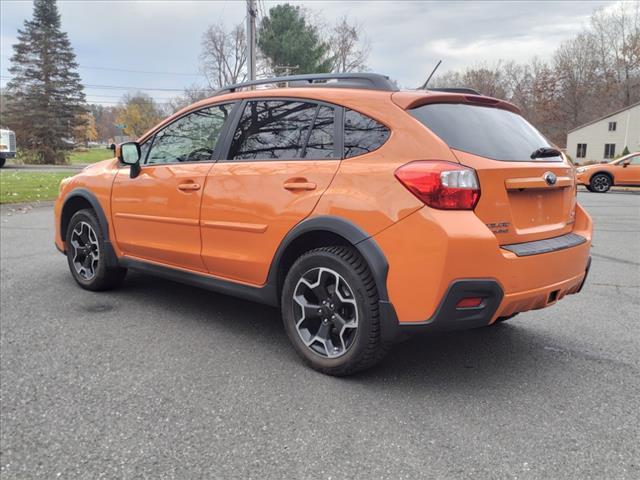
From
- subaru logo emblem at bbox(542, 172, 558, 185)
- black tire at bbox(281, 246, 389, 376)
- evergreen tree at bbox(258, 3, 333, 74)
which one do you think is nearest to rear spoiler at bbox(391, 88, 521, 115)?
subaru logo emblem at bbox(542, 172, 558, 185)

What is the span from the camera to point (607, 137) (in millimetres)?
54031

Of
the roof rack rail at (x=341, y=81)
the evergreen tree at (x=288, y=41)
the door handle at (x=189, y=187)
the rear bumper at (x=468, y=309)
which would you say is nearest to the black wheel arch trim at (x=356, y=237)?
the rear bumper at (x=468, y=309)

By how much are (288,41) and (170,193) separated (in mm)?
41759

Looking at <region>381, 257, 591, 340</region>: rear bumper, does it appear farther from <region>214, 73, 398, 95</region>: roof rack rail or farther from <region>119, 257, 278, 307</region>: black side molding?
<region>214, 73, 398, 95</region>: roof rack rail

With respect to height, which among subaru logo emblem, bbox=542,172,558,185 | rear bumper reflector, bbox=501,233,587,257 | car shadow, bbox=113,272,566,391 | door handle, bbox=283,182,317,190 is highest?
subaru logo emblem, bbox=542,172,558,185

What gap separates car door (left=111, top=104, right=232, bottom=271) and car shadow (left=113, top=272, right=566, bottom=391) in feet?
1.81

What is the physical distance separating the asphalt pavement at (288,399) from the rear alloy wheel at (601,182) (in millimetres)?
17971

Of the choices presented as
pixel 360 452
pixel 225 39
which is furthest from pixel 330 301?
pixel 225 39

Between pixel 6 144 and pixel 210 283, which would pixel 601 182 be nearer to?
pixel 210 283

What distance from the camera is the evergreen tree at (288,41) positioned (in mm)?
42969

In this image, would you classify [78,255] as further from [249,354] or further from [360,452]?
[360,452]

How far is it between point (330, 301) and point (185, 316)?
167 cm

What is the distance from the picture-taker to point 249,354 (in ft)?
11.4

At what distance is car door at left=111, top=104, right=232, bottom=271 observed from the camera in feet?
12.8
